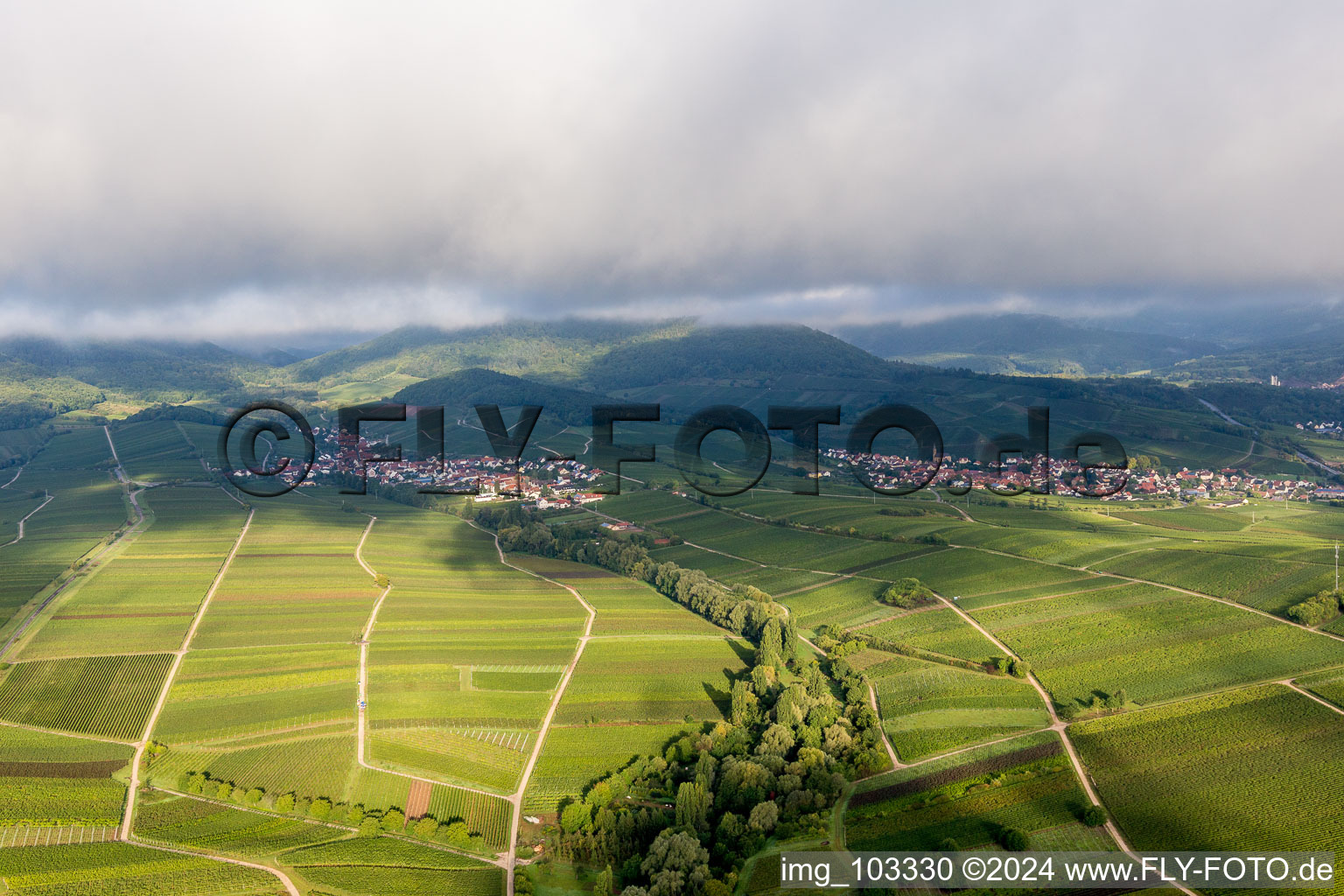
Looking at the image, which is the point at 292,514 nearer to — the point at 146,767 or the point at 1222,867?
the point at 146,767

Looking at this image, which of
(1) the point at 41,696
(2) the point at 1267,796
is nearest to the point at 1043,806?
(2) the point at 1267,796

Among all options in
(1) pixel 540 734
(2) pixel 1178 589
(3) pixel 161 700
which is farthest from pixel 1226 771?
(3) pixel 161 700

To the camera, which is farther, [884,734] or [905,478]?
[905,478]

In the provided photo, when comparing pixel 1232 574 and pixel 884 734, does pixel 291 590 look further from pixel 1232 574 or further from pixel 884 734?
pixel 1232 574

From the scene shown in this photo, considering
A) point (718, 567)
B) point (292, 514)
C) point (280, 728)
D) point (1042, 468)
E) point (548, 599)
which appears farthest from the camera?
point (1042, 468)

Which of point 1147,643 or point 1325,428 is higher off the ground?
point 1325,428

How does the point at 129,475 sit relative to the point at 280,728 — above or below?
above
